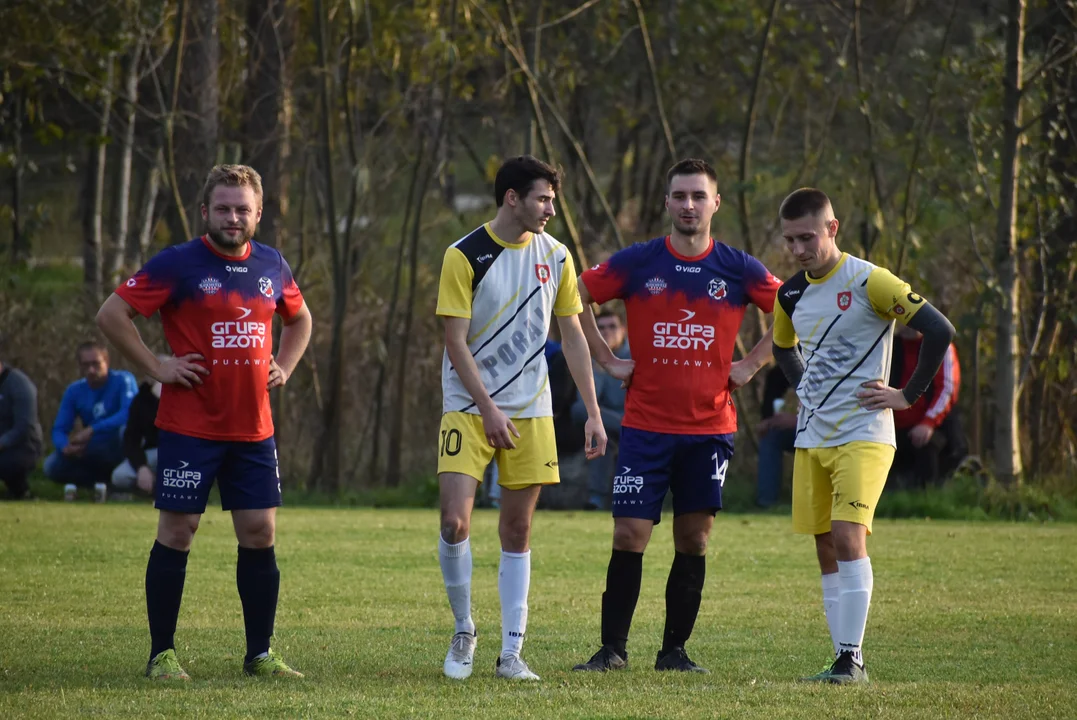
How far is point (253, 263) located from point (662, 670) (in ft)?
7.99

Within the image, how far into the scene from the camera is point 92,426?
15.0 meters

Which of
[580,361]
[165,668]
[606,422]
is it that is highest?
[580,361]

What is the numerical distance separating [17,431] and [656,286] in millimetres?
9922

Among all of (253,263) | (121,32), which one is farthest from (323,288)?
(253,263)

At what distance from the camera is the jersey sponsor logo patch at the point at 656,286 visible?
6.54 m

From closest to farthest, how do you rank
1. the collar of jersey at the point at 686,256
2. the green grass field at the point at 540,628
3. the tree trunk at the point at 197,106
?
the green grass field at the point at 540,628, the collar of jersey at the point at 686,256, the tree trunk at the point at 197,106

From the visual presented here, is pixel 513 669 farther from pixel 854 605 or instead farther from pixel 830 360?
pixel 830 360

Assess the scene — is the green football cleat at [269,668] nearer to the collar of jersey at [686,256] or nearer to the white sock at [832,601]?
the white sock at [832,601]

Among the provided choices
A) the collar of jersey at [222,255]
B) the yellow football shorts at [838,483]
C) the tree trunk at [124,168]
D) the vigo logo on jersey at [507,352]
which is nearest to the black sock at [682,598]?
the yellow football shorts at [838,483]

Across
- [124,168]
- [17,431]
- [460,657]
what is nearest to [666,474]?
[460,657]

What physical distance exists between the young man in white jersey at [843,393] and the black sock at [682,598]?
0.52 meters

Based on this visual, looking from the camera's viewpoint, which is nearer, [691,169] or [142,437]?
[691,169]

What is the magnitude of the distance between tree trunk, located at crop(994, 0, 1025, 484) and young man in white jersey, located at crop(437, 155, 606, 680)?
9014 mm

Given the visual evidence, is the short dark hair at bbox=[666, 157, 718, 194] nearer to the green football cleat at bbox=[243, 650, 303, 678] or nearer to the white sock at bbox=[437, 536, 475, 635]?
the white sock at bbox=[437, 536, 475, 635]
